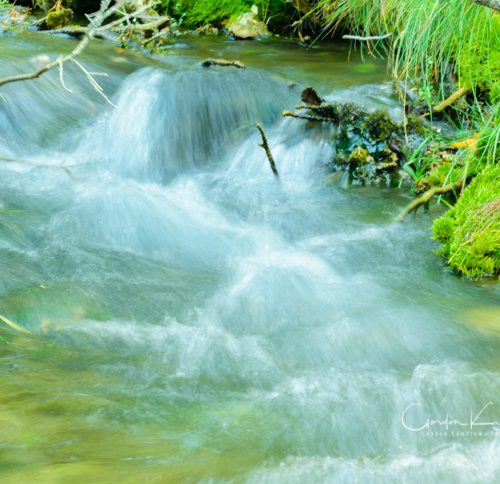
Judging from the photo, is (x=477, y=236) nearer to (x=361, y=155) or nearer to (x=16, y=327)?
(x=361, y=155)

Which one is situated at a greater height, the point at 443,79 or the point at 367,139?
the point at 443,79

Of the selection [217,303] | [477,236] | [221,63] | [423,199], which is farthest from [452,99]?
[217,303]

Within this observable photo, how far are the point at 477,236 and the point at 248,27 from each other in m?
6.09

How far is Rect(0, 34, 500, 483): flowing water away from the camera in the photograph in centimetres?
222

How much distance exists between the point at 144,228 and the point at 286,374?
78.4 inches

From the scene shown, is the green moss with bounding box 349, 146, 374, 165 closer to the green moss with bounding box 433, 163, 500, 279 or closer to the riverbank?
the riverbank

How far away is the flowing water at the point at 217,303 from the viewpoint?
2.22 metres

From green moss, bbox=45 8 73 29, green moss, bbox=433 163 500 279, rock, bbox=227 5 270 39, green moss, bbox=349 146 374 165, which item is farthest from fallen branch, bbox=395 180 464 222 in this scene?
green moss, bbox=45 8 73 29

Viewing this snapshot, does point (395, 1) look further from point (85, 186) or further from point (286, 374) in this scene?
point (286, 374)

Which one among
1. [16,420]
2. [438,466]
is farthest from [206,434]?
[438,466]

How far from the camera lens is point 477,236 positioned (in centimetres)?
380

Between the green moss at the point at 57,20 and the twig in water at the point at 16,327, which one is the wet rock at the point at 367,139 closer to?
the twig in water at the point at 16,327

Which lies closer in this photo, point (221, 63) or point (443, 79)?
point (443, 79)

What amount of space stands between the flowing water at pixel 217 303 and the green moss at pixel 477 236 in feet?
0.54
